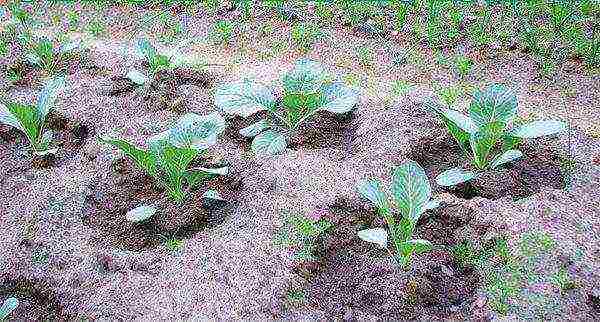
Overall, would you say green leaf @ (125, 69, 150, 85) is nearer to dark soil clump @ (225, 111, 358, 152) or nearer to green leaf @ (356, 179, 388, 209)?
dark soil clump @ (225, 111, 358, 152)

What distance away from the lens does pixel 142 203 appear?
10.4 ft

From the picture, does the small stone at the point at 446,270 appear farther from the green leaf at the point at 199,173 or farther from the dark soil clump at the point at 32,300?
the dark soil clump at the point at 32,300

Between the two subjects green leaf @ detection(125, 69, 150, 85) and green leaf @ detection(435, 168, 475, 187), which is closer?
green leaf @ detection(435, 168, 475, 187)

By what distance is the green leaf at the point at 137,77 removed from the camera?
13.4 ft

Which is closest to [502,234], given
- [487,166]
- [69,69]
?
[487,166]

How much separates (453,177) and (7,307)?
6.51ft

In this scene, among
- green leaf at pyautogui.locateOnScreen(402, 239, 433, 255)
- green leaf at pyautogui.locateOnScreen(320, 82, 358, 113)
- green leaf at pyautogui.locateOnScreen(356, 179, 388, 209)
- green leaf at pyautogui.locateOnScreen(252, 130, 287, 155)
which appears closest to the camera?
green leaf at pyautogui.locateOnScreen(402, 239, 433, 255)

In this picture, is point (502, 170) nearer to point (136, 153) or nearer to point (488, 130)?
point (488, 130)

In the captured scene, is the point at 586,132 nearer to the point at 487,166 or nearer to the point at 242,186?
the point at 487,166

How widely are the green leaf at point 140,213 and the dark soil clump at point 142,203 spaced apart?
0.06 metres

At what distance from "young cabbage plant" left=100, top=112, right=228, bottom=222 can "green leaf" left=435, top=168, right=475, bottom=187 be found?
3.35ft

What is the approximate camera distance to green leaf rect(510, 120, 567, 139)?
2967mm

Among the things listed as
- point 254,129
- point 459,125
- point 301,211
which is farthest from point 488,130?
point 254,129

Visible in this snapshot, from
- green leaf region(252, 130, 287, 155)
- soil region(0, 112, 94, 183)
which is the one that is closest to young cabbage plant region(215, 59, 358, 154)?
green leaf region(252, 130, 287, 155)
